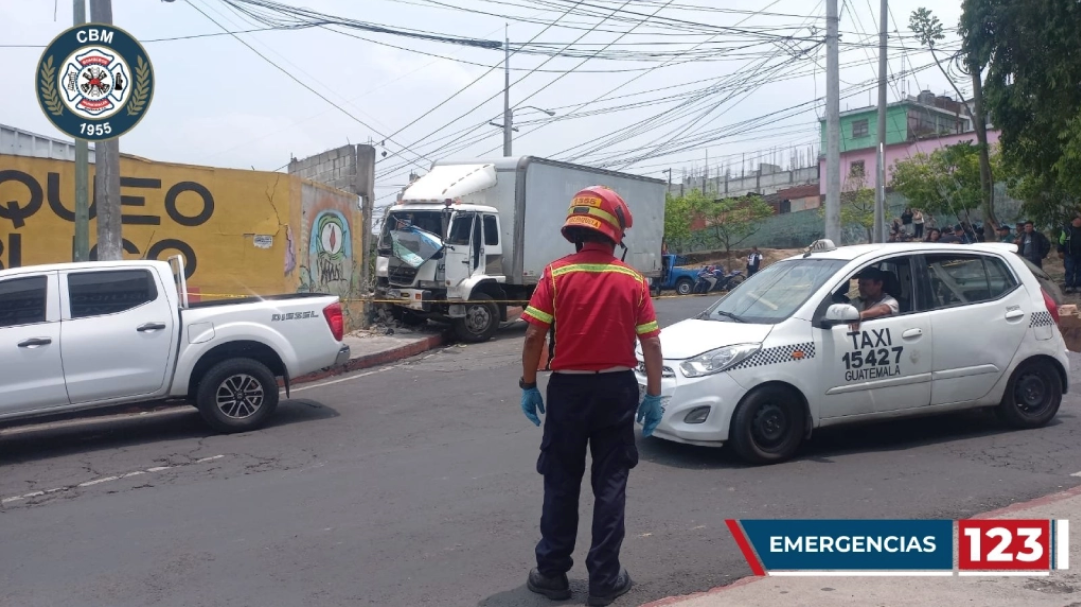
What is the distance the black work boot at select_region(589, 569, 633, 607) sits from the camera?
4.48 metres

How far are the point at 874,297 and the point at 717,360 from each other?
1676 millimetres

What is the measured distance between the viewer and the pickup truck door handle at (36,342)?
8.17 metres

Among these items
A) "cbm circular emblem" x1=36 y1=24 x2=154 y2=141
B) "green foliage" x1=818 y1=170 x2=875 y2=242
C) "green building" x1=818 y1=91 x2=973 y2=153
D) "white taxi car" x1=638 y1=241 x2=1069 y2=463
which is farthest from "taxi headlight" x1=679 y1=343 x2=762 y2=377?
"green building" x1=818 y1=91 x2=973 y2=153

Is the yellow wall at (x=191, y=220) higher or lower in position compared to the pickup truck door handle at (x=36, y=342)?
higher

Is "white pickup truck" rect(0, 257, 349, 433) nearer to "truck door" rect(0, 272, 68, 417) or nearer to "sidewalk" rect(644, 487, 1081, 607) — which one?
"truck door" rect(0, 272, 68, 417)

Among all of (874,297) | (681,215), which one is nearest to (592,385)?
(874,297)

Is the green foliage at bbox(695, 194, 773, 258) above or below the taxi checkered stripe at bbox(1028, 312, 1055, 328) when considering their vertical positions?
above

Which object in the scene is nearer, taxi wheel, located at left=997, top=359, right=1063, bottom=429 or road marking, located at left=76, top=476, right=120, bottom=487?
road marking, located at left=76, top=476, right=120, bottom=487

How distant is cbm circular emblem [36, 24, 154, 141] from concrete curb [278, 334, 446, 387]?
3753mm

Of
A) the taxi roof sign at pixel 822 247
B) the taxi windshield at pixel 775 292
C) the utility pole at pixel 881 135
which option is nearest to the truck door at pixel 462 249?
the taxi windshield at pixel 775 292

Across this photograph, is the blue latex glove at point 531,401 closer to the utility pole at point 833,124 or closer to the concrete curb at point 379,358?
the concrete curb at point 379,358

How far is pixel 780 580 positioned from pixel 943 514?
5.67ft

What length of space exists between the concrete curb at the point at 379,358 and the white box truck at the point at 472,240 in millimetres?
576

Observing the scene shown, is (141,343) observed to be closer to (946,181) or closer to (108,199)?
(108,199)
